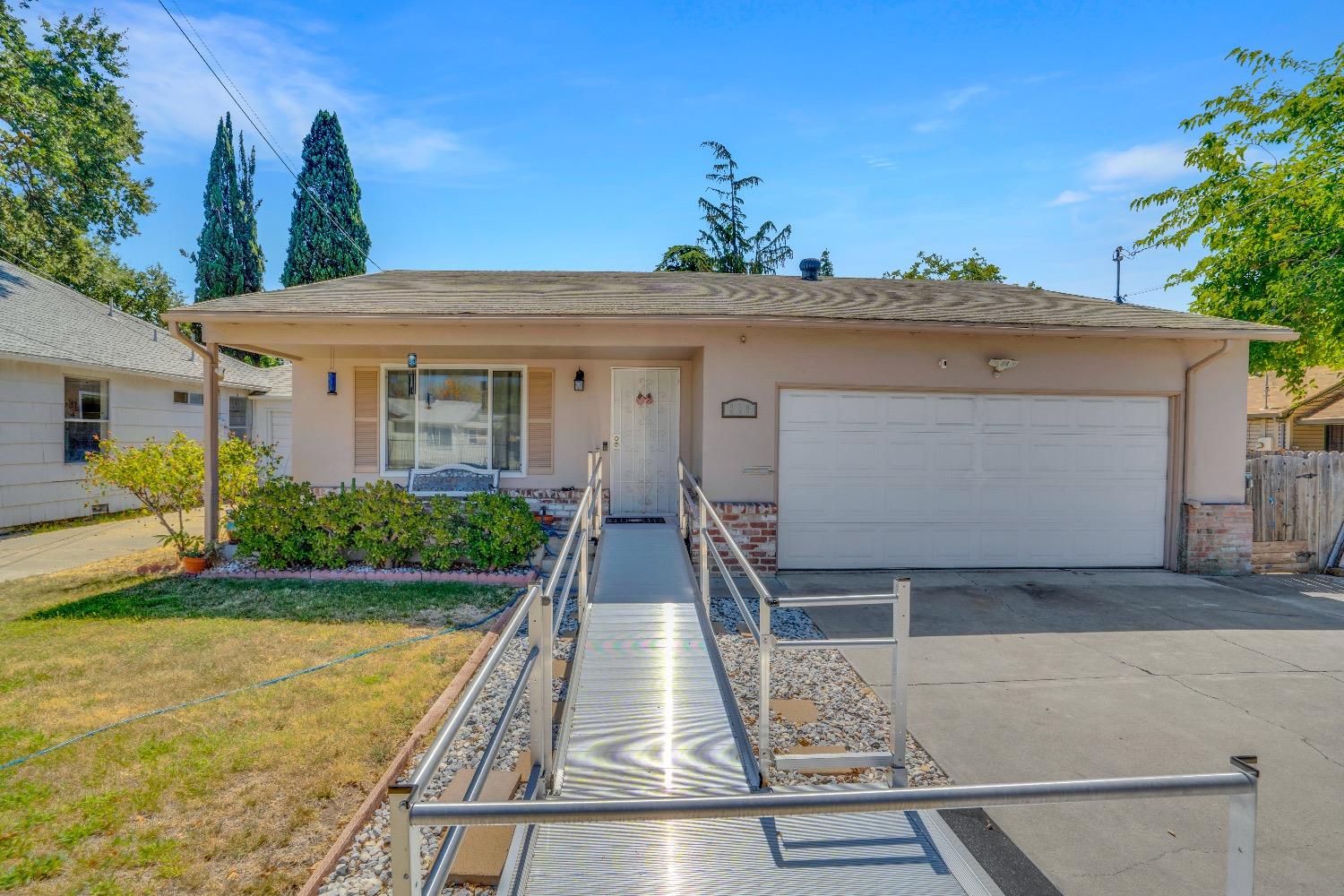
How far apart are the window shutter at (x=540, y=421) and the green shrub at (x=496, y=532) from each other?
2135 millimetres

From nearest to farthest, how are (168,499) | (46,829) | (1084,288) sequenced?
(46,829), (168,499), (1084,288)

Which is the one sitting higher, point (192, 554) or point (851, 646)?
point (851, 646)

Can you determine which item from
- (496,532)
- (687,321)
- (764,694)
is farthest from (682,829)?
(687,321)

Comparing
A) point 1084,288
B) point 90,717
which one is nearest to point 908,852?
point 90,717

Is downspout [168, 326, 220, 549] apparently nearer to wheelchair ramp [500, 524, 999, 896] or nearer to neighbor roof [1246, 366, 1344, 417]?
wheelchair ramp [500, 524, 999, 896]

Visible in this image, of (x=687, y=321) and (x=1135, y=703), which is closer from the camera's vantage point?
(x=1135, y=703)

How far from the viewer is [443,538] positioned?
23.6ft

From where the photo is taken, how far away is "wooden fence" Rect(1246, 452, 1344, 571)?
8.12 m

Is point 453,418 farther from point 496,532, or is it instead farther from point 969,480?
point 969,480

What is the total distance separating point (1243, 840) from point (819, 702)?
2.95 m

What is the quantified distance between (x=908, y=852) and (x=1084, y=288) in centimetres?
2011

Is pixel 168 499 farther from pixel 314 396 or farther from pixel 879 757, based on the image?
pixel 879 757

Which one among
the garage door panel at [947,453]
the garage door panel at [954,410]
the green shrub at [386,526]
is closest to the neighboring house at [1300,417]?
the garage door panel at [954,410]

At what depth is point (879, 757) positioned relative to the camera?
3.21 m
